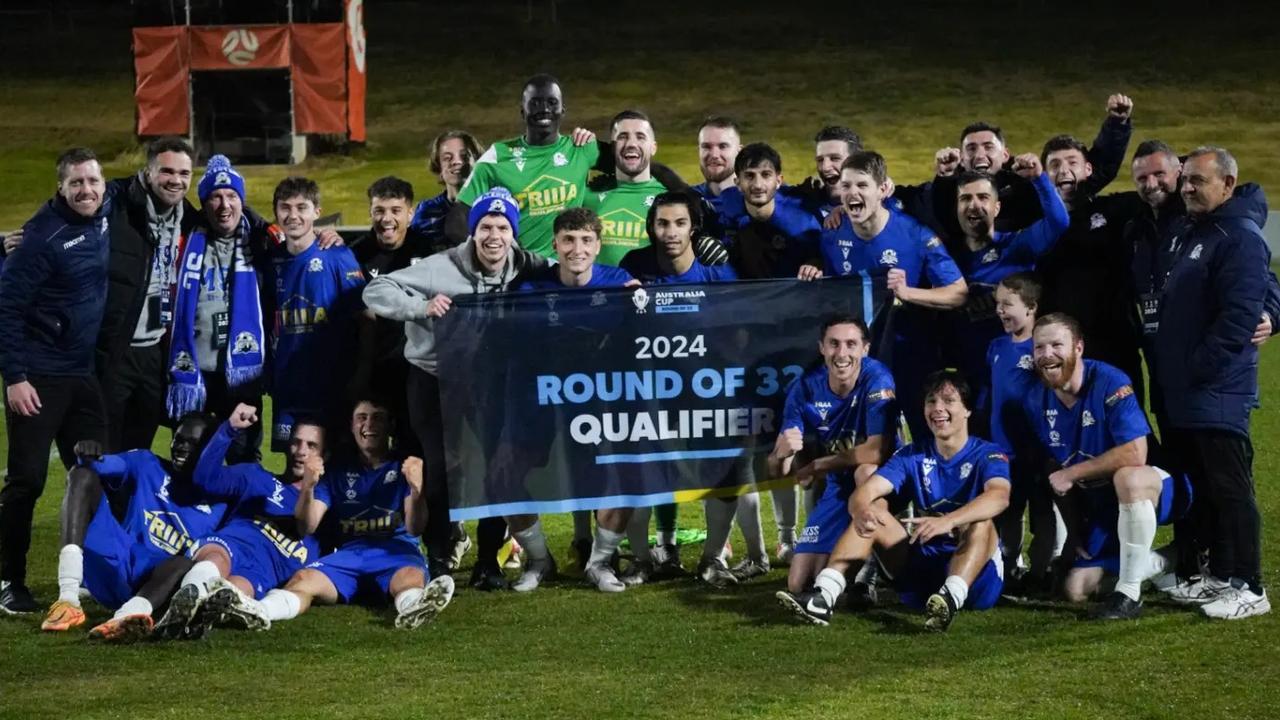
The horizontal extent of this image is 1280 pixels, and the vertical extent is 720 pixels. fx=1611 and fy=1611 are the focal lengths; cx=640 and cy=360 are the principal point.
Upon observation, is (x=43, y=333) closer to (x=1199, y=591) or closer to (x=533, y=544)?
(x=533, y=544)

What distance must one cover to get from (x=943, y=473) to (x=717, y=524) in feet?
3.92

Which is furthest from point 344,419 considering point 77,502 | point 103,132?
point 103,132

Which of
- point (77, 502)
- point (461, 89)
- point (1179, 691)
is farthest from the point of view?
point (461, 89)

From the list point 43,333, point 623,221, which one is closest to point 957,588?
point 623,221

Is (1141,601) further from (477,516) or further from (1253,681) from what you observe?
(477,516)

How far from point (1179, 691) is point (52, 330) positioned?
458 cm

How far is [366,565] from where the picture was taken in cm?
666

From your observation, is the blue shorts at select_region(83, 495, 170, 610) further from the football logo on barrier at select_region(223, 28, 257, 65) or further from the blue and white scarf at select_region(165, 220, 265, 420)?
the football logo on barrier at select_region(223, 28, 257, 65)

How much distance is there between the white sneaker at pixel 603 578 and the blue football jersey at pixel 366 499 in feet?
2.75

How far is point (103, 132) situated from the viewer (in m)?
28.0

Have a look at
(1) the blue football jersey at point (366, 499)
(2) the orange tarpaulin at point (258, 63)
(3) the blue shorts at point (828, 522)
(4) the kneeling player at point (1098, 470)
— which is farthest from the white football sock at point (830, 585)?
(2) the orange tarpaulin at point (258, 63)

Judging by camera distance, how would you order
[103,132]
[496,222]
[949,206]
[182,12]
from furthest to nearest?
[103,132]
[182,12]
[949,206]
[496,222]

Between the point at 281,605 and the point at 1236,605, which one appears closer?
the point at 1236,605

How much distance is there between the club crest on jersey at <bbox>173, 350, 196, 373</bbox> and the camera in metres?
6.99
